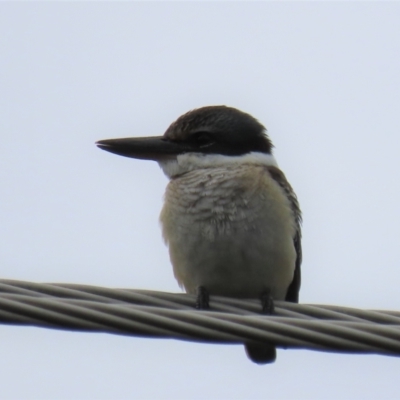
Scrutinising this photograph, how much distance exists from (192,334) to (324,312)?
540mm

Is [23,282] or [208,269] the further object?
[208,269]

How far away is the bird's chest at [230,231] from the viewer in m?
4.42

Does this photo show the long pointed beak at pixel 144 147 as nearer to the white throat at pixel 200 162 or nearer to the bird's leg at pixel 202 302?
the white throat at pixel 200 162

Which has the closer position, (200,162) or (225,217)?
(225,217)

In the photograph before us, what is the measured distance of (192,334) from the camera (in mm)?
2611

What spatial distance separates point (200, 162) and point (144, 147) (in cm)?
43

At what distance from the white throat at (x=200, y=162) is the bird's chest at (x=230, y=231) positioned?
9.8 inches

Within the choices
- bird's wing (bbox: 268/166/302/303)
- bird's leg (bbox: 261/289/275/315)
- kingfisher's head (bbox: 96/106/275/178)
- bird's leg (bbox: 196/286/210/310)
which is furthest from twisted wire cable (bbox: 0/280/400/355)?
kingfisher's head (bbox: 96/106/275/178)

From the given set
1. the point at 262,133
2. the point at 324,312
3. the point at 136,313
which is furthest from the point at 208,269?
the point at 136,313

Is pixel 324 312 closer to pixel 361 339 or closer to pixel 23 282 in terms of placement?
pixel 361 339

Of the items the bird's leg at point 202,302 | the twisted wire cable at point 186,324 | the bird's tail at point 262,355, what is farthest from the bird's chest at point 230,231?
the twisted wire cable at point 186,324

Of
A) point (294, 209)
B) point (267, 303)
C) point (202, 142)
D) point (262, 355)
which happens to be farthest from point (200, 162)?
point (267, 303)

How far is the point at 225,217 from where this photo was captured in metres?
4.43

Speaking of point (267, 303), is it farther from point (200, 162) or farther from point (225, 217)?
point (200, 162)
